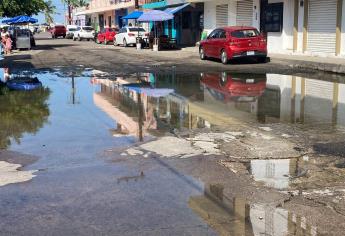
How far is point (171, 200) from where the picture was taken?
18.3ft

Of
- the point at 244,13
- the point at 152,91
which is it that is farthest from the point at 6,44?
the point at 152,91

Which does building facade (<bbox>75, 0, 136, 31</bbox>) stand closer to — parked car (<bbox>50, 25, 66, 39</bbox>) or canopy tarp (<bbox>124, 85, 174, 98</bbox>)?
parked car (<bbox>50, 25, 66, 39</bbox>)

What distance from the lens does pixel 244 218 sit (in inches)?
197

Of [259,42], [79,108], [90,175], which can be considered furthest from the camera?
[259,42]

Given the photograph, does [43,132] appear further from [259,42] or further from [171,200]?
[259,42]

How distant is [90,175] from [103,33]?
4550 cm

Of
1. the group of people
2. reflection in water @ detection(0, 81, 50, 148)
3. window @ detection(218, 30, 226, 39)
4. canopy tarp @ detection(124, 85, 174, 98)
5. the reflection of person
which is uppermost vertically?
window @ detection(218, 30, 226, 39)

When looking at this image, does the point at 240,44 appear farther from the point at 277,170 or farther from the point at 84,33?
the point at 84,33

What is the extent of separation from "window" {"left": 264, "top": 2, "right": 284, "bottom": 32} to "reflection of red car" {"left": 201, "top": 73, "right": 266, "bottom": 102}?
38.9 ft

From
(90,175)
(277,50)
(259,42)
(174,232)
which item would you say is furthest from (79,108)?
(277,50)

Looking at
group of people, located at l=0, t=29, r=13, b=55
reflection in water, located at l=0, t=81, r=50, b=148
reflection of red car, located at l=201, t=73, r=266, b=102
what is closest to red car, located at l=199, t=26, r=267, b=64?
reflection of red car, located at l=201, t=73, r=266, b=102

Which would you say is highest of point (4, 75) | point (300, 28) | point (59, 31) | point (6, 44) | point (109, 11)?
point (109, 11)

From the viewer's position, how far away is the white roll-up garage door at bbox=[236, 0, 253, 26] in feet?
111

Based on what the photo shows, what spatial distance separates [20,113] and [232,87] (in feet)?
22.0
